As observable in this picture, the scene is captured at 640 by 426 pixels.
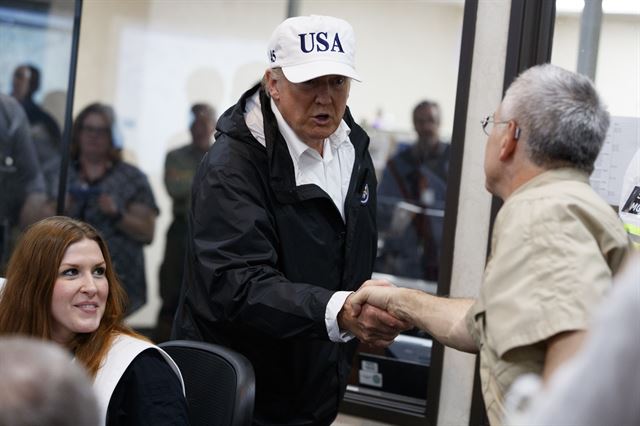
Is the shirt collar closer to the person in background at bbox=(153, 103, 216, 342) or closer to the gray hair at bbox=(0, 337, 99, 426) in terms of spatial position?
the gray hair at bbox=(0, 337, 99, 426)

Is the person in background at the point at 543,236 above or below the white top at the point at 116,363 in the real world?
above

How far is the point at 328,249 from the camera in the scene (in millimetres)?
3037

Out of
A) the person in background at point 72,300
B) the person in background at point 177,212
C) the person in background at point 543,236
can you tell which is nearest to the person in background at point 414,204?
the person in background at point 177,212

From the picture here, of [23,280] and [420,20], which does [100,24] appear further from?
[23,280]

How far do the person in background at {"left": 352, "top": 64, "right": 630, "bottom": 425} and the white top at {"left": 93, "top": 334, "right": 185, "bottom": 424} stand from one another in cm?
96

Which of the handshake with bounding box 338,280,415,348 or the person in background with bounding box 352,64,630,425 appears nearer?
the person in background with bounding box 352,64,630,425

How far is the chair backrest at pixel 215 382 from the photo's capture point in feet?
8.80

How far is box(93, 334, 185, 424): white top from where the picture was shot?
101 inches

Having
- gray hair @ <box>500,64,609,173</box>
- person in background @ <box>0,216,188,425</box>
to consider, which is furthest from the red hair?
gray hair @ <box>500,64,609,173</box>

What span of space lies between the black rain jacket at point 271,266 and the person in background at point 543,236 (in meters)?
0.85

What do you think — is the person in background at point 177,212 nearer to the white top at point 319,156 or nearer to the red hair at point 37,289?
the white top at point 319,156

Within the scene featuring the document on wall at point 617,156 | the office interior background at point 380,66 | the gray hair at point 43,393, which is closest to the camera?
the gray hair at point 43,393

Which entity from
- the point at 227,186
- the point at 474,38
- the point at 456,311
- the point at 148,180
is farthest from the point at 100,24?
the point at 456,311

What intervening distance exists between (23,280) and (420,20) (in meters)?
4.99
